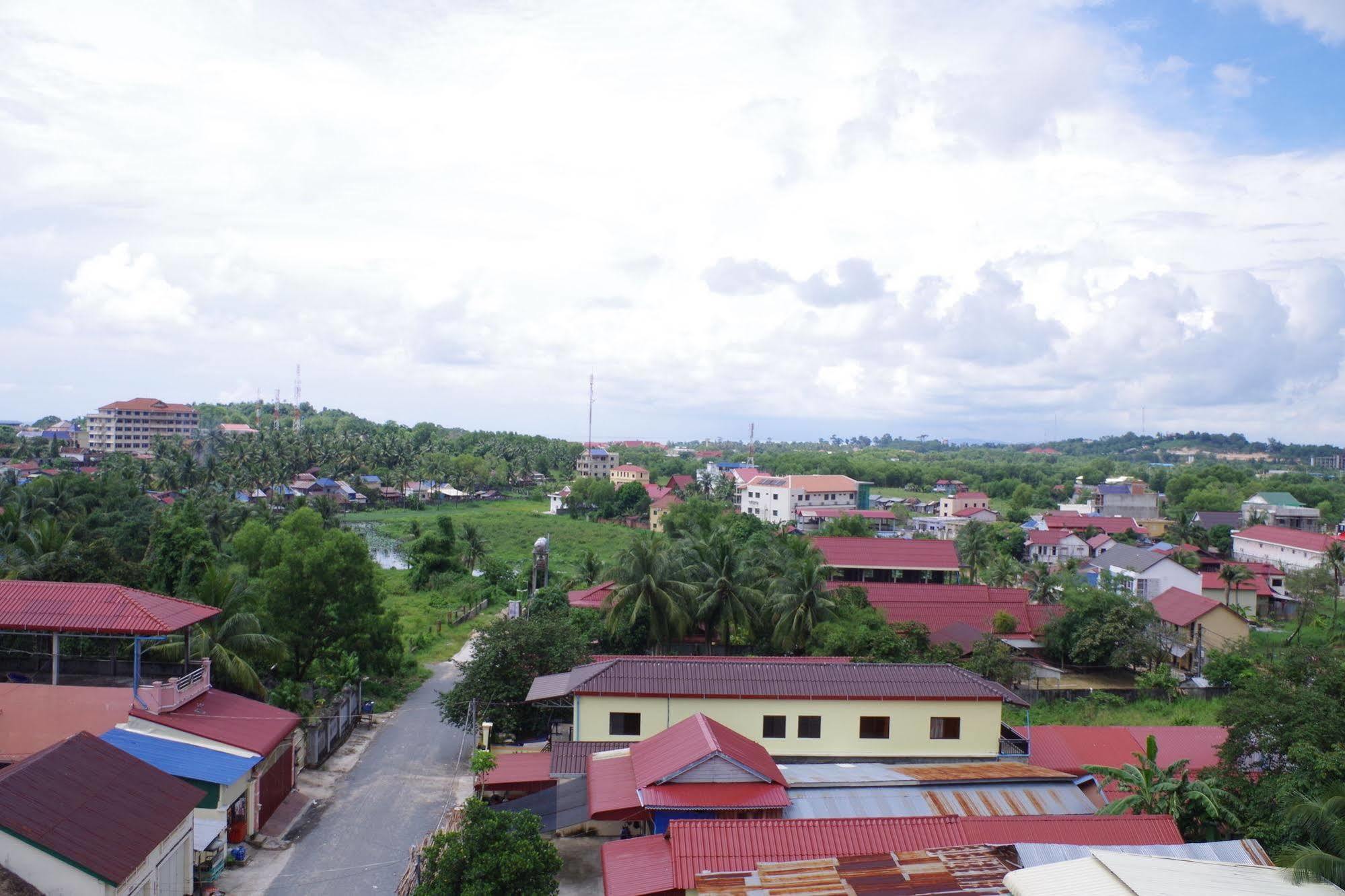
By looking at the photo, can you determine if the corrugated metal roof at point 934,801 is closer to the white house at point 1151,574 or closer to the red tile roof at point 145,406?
the white house at point 1151,574

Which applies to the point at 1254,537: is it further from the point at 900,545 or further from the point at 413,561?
the point at 413,561

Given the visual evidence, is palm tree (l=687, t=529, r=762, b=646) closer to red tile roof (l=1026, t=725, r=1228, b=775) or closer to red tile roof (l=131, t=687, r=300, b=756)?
red tile roof (l=1026, t=725, r=1228, b=775)

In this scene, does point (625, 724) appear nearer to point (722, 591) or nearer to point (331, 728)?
point (331, 728)

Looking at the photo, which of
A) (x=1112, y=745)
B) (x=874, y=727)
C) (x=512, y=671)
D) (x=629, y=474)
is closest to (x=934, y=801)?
(x=874, y=727)

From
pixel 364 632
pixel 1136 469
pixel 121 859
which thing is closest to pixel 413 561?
pixel 364 632

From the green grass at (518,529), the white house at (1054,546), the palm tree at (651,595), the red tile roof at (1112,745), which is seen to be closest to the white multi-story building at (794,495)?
the green grass at (518,529)
